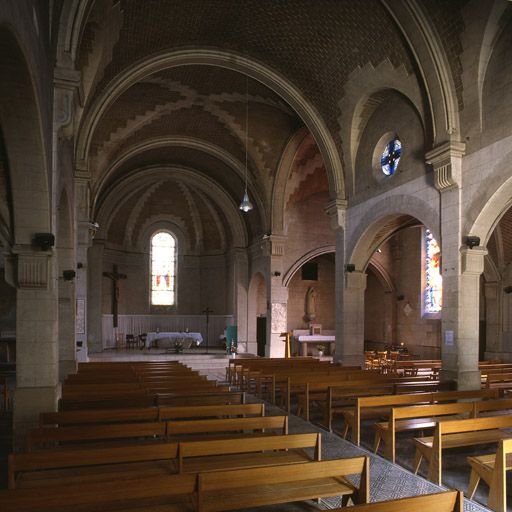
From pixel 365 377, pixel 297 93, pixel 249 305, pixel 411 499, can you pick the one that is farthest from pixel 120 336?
pixel 411 499

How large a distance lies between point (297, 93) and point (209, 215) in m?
12.3

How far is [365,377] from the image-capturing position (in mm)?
9891

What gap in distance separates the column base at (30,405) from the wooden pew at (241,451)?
3.07m

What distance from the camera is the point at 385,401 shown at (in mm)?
7188

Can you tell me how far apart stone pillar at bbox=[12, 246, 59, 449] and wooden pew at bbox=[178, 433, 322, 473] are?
313cm

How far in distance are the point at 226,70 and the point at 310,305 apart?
Result: 491 inches

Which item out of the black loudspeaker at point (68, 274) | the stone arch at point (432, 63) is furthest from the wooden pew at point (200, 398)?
the stone arch at point (432, 63)

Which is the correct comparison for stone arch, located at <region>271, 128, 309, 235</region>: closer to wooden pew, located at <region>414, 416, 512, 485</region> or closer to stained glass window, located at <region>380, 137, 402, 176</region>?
stained glass window, located at <region>380, 137, 402, 176</region>

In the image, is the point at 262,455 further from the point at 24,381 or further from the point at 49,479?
the point at 24,381

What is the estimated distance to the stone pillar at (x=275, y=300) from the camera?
786 inches

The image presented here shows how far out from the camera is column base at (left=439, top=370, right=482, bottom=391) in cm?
1001

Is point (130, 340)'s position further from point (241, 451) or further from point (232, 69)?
point (241, 451)

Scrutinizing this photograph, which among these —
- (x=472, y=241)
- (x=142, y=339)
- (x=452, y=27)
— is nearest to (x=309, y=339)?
(x=142, y=339)

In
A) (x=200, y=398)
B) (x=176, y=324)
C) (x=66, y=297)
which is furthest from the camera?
(x=176, y=324)
